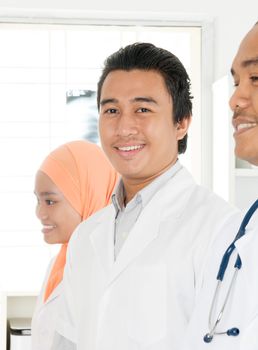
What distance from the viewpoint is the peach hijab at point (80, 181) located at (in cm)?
204

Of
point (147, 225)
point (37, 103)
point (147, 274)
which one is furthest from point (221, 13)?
point (147, 274)

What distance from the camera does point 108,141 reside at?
160 centimetres

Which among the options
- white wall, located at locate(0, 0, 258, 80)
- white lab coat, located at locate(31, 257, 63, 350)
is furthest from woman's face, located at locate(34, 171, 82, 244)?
white wall, located at locate(0, 0, 258, 80)

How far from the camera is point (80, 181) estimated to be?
2047 millimetres

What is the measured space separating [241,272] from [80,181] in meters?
1.00

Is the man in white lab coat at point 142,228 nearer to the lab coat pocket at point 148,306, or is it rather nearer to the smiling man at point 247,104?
the lab coat pocket at point 148,306

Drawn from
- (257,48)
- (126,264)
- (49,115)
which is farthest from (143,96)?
(49,115)

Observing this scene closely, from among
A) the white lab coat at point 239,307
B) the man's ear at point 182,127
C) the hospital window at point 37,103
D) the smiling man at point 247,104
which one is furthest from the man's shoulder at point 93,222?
the hospital window at point 37,103

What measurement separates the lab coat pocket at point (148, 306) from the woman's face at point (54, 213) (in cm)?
60

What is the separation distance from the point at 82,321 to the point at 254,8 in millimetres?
1987

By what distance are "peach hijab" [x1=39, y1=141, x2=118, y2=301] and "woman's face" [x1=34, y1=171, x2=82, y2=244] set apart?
2 centimetres

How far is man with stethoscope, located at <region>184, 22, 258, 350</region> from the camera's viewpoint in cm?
107

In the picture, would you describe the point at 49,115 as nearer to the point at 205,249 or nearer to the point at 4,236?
the point at 4,236

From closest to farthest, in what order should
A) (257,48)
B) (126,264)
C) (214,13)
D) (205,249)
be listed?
(257,48), (205,249), (126,264), (214,13)
